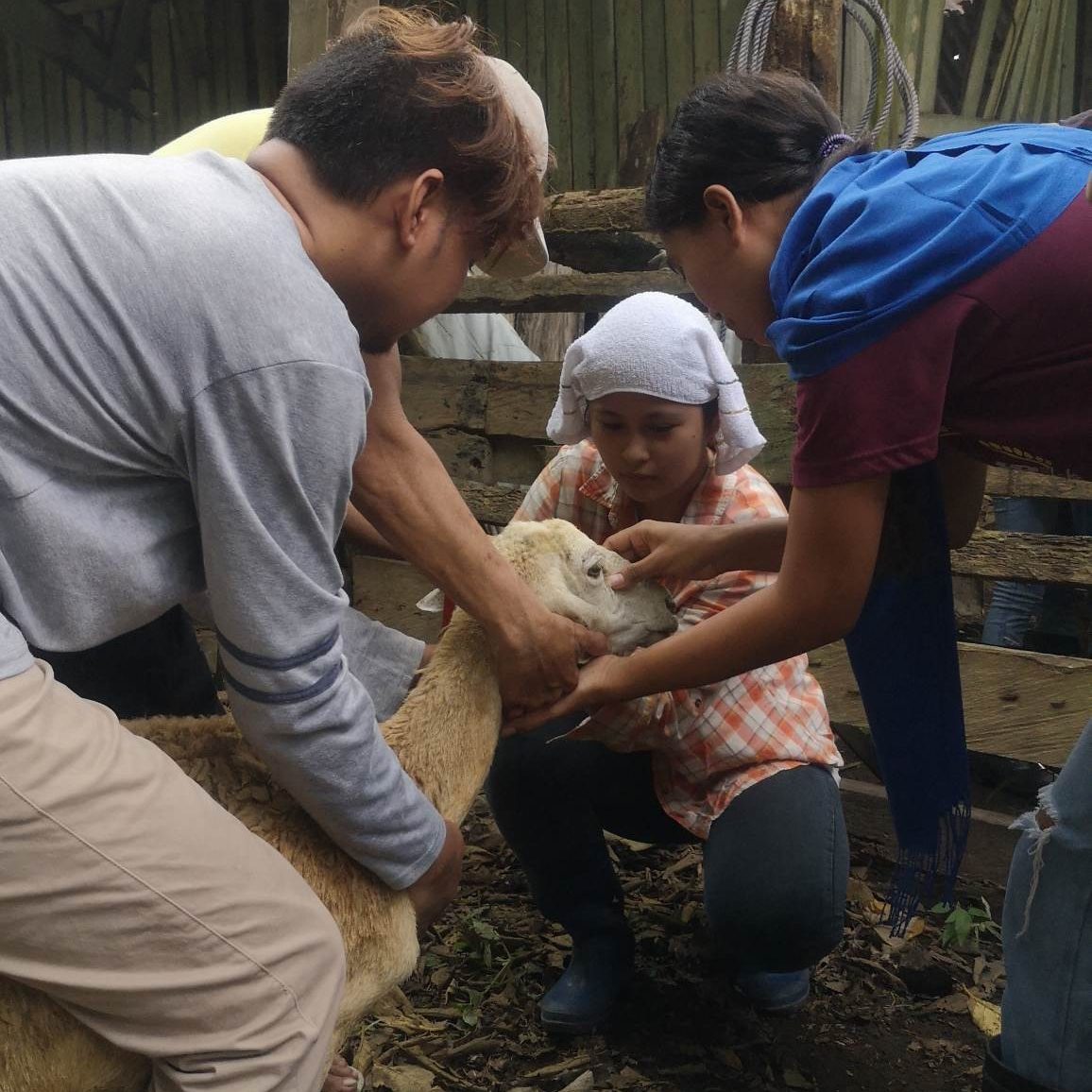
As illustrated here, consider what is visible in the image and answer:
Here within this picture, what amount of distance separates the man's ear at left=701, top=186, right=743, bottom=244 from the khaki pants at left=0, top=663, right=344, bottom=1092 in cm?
145

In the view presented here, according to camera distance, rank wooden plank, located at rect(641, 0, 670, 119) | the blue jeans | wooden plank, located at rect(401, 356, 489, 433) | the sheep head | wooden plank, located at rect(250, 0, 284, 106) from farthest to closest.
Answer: wooden plank, located at rect(250, 0, 284, 106) < wooden plank, located at rect(641, 0, 670, 119) < wooden plank, located at rect(401, 356, 489, 433) < the blue jeans < the sheep head

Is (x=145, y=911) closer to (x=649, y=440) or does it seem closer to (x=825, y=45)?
(x=649, y=440)

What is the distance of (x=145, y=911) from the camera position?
1702mm

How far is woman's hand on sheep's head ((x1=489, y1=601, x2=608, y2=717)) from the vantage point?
8.43 ft

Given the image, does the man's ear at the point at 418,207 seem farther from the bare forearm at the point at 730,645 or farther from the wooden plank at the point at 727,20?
the wooden plank at the point at 727,20

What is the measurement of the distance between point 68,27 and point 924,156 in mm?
8802

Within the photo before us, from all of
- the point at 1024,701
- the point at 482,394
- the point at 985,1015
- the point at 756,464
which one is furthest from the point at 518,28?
the point at 985,1015

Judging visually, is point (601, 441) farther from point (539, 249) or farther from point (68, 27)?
point (68, 27)

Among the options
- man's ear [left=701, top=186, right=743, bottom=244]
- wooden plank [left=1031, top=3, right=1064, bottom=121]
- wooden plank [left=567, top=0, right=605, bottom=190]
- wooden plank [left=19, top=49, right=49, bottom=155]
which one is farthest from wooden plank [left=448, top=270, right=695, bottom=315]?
wooden plank [left=19, top=49, right=49, bottom=155]

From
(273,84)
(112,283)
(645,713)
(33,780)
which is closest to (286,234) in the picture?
(112,283)

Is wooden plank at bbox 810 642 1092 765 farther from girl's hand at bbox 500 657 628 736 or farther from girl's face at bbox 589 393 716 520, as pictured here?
girl's hand at bbox 500 657 628 736

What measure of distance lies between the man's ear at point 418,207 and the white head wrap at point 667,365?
108cm

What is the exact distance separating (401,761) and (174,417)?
40.3 inches

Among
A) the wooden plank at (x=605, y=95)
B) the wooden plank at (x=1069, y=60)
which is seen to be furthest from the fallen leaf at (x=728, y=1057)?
the wooden plank at (x=1069, y=60)
